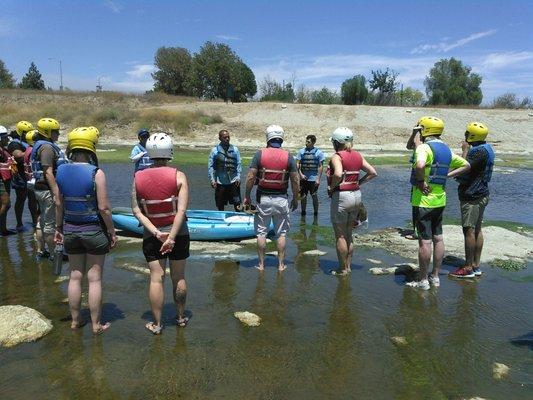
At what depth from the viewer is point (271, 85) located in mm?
74938

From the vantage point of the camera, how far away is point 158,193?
455 cm

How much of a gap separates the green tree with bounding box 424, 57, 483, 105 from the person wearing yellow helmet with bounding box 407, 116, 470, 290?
6928cm

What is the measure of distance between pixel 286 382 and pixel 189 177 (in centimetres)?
1713

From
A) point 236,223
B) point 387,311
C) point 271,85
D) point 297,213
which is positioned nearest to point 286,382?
point 387,311

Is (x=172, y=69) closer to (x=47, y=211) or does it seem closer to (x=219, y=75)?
(x=219, y=75)

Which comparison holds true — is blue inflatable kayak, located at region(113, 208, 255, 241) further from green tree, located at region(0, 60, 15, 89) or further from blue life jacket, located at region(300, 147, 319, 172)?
green tree, located at region(0, 60, 15, 89)

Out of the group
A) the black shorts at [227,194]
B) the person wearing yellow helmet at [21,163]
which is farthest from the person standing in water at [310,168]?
the person wearing yellow helmet at [21,163]

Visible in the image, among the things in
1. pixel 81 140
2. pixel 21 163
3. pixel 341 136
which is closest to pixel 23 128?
pixel 21 163

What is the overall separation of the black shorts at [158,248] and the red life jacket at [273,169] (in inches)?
89.2

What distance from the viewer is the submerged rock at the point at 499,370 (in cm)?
429

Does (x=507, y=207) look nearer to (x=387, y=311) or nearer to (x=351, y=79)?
(x=387, y=311)

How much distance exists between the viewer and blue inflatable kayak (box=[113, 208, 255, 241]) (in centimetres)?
894

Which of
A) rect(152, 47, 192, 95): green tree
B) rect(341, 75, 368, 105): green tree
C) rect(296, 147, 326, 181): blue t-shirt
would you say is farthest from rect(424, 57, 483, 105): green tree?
rect(296, 147, 326, 181): blue t-shirt

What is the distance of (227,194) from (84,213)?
5.65 meters
